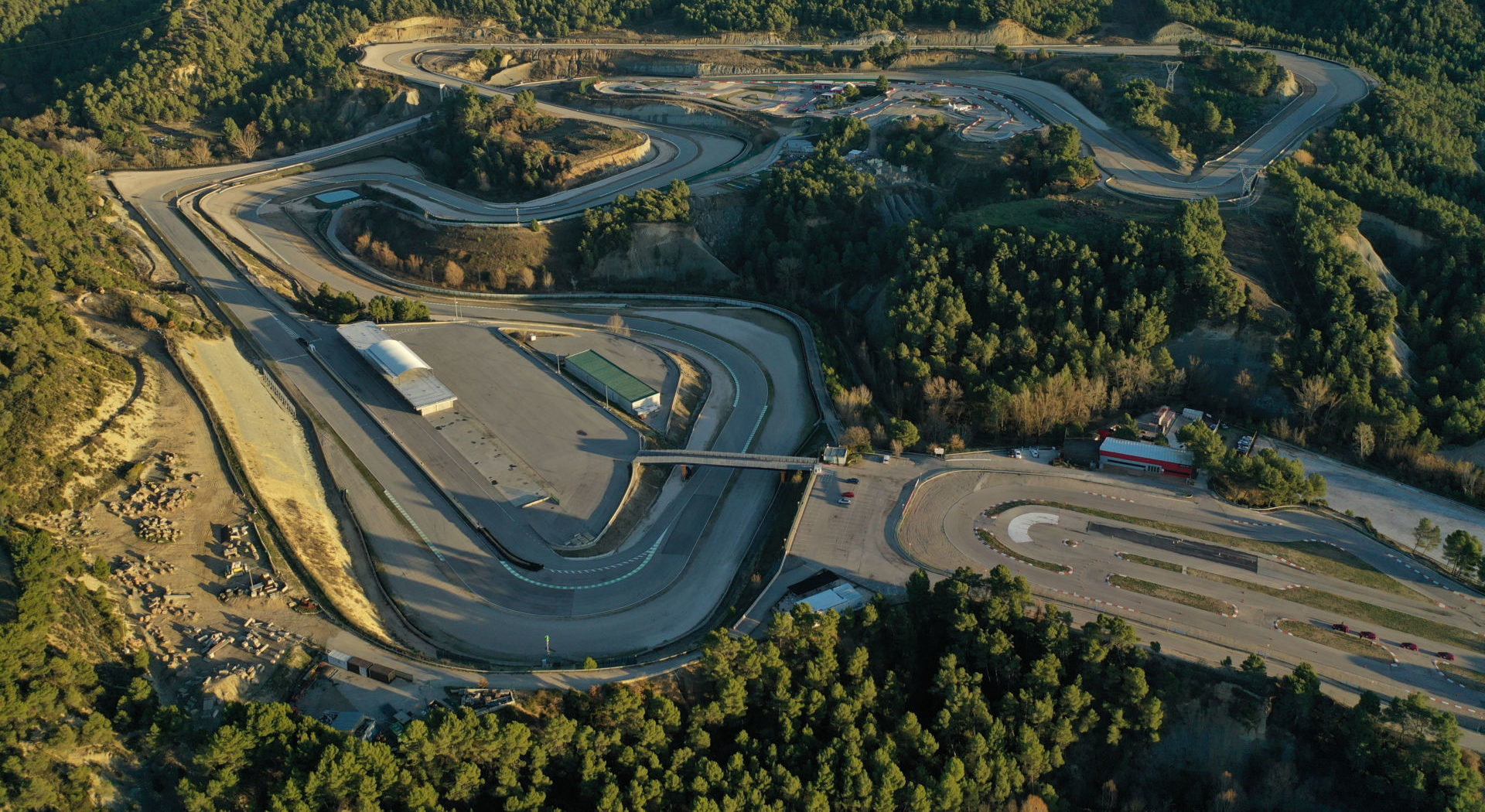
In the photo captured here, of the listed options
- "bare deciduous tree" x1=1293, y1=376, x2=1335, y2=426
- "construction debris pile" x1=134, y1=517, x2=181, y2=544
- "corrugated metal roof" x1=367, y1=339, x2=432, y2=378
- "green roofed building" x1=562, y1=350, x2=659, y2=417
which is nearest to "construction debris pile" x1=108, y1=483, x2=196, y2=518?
"construction debris pile" x1=134, y1=517, x2=181, y2=544

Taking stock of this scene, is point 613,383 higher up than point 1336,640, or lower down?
higher up

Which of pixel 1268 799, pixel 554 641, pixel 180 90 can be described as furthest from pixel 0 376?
pixel 180 90

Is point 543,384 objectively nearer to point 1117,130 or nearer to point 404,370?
point 404,370

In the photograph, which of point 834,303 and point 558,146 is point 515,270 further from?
point 834,303

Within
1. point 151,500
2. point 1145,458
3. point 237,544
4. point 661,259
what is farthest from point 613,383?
point 1145,458

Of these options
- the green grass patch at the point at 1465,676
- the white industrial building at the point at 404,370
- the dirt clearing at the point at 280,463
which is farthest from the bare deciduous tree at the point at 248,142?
the green grass patch at the point at 1465,676

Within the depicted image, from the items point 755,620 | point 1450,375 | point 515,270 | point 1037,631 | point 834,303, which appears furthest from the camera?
point 515,270

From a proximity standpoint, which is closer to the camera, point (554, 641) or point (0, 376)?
point (554, 641)
